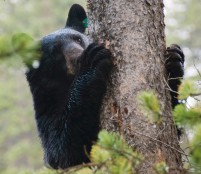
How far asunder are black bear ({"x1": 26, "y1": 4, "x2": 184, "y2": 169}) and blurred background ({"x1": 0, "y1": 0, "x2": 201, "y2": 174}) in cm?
1306

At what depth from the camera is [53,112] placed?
4.41 meters

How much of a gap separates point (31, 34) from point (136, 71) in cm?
1498

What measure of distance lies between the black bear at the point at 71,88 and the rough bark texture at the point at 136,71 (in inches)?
5.5

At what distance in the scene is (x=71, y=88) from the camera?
155 inches

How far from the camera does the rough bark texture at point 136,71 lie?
9.71 ft

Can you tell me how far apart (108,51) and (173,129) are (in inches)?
28.5

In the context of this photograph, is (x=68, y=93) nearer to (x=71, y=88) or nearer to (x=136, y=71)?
(x=71, y=88)

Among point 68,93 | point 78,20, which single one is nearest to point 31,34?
point 78,20

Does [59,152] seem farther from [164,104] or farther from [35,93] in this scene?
[164,104]

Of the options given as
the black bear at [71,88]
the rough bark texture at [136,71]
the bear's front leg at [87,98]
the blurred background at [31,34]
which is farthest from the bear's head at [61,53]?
the blurred background at [31,34]

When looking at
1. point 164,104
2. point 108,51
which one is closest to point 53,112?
point 108,51

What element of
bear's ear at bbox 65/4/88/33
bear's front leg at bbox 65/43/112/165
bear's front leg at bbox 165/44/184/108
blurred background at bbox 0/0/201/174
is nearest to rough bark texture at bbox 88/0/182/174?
bear's front leg at bbox 65/43/112/165

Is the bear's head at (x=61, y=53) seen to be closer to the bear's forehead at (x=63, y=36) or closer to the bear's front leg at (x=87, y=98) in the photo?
the bear's forehead at (x=63, y=36)

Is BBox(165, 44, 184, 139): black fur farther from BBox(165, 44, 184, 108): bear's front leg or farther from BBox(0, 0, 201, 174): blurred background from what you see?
BBox(0, 0, 201, 174): blurred background
